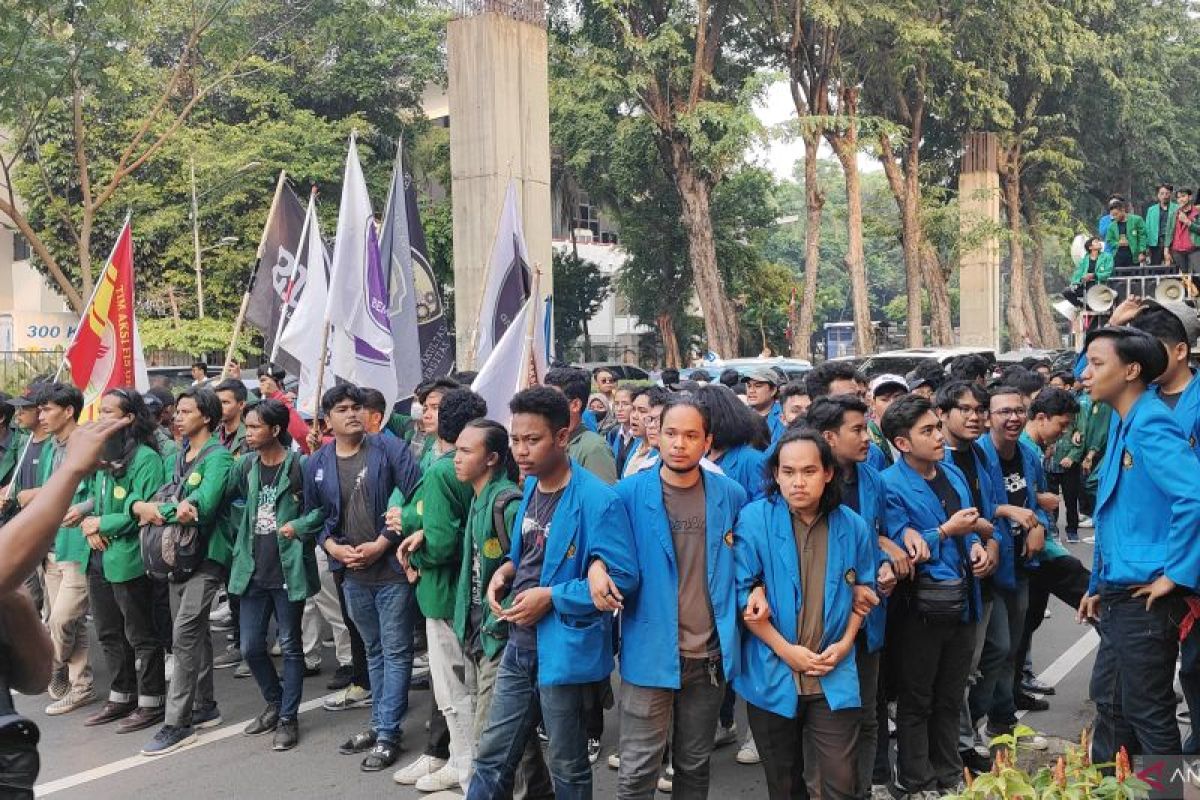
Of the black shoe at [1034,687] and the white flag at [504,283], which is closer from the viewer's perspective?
the black shoe at [1034,687]

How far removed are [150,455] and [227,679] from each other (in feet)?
5.93

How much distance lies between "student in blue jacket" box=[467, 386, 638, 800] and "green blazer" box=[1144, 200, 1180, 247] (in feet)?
32.1

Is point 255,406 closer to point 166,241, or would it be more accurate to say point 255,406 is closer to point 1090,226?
point 166,241

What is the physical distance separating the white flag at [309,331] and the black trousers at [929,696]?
15.7ft

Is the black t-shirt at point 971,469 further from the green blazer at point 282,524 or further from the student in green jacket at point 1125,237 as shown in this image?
the student in green jacket at point 1125,237

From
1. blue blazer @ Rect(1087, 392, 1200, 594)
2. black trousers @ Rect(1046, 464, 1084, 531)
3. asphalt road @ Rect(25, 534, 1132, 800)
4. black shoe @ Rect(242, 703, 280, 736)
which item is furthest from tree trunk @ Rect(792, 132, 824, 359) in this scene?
blue blazer @ Rect(1087, 392, 1200, 594)

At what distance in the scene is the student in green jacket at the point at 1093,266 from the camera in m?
12.1

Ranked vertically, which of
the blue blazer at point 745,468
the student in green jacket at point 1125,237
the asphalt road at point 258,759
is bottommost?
the asphalt road at point 258,759

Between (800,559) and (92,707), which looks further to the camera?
(92,707)

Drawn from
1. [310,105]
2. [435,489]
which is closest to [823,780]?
[435,489]

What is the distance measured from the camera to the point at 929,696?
475cm

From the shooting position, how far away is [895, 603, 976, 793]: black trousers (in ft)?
15.5

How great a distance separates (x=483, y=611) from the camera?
4.86 m

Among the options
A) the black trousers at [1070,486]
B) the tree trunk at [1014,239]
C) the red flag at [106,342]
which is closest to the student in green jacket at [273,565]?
the red flag at [106,342]
